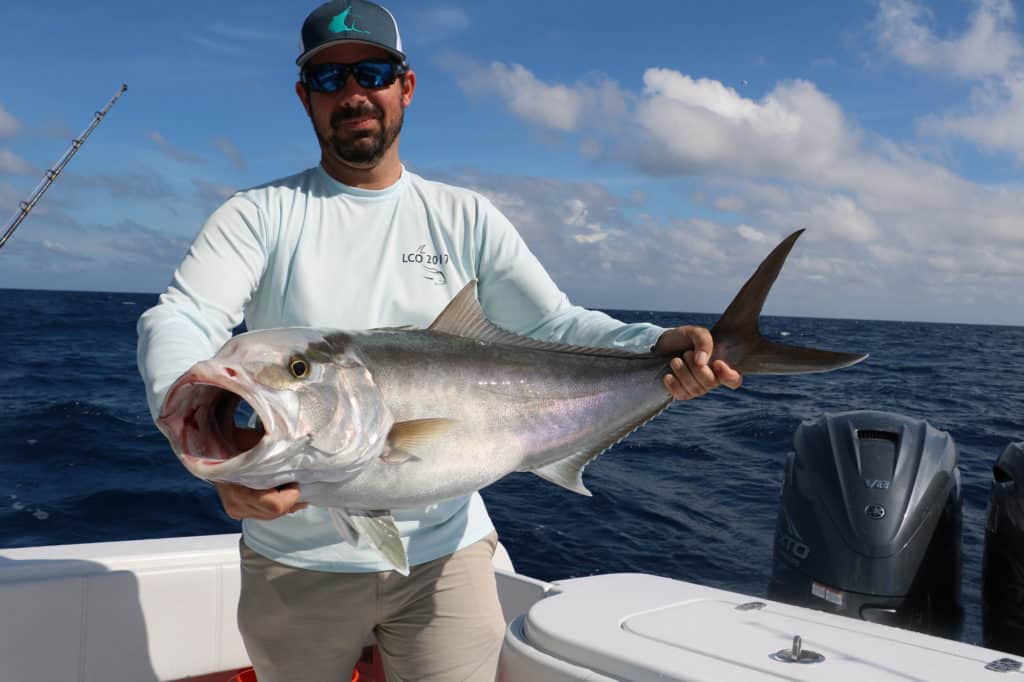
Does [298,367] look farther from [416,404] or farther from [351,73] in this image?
[351,73]

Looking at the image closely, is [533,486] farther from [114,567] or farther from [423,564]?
[423,564]

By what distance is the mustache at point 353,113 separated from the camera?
8.27 ft

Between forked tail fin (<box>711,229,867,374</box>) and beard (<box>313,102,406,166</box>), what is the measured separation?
1.21 m

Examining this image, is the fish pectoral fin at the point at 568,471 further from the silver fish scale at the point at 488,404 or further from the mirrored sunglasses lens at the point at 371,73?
the mirrored sunglasses lens at the point at 371,73

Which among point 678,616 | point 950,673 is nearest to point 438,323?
point 678,616

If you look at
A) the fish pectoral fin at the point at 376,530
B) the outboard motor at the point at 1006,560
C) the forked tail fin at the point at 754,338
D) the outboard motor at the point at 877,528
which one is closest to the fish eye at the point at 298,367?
the fish pectoral fin at the point at 376,530

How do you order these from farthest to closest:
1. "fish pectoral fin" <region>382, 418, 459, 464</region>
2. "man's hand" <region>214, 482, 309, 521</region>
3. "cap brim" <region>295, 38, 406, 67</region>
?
1. "cap brim" <region>295, 38, 406, 67</region>
2. "fish pectoral fin" <region>382, 418, 459, 464</region>
3. "man's hand" <region>214, 482, 309, 521</region>

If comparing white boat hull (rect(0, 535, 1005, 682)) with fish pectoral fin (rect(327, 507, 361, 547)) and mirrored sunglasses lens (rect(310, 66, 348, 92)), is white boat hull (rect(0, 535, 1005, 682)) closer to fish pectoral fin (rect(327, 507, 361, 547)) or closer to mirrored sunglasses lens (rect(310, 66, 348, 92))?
fish pectoral fin (rect(327, 507, 361, 547))

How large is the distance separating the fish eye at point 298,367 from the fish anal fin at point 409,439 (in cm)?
27

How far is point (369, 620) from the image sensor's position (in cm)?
254

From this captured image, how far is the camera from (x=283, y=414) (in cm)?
176

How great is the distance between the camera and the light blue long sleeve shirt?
2342 mm

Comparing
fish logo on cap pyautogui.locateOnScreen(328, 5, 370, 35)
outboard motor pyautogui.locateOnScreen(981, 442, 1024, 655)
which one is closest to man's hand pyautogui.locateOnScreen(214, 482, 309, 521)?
fish logo on cap pyautogui.locateOnScreen(328, 5, 370, 35)

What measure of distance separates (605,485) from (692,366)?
Answer: 8.02 metres
